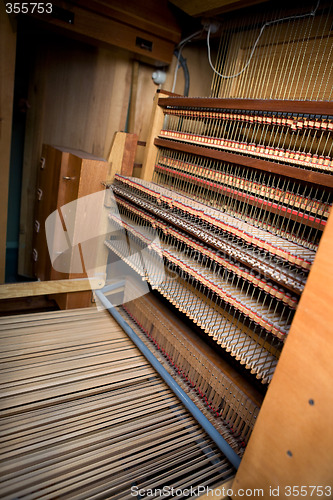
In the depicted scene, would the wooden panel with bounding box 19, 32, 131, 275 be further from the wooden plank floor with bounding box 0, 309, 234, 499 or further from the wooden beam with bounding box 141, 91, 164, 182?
the wooden plank floor with bounding box 0, 309, 234, 499

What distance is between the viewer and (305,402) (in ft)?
3.76

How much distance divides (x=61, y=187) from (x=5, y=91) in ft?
2.55

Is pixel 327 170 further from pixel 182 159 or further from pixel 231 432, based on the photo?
pixel 231 432

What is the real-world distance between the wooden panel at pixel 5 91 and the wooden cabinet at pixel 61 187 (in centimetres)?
34

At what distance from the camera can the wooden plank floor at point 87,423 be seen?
1.44 meters

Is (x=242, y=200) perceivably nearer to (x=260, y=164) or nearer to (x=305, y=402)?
(x=260, y=164)

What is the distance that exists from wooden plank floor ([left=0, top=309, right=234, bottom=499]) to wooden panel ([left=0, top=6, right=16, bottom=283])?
3.41ft

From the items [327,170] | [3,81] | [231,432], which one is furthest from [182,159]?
[231,432]

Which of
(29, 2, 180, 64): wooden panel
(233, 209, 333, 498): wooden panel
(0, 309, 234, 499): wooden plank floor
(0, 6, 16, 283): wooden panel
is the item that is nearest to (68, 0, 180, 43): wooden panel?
(29, 2, 180, 64): wooden panel

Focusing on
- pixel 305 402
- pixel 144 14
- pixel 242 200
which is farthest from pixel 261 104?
pixel 144 14

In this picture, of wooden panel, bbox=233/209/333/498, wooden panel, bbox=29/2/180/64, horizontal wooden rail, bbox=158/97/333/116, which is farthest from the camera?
wooden panel, bbox=29/2/180/64

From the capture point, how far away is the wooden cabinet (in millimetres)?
2545

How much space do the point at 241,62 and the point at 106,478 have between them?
273 centimetres

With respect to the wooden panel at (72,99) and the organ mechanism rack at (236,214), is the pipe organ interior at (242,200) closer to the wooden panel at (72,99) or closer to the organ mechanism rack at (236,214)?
the organ mechanism rack at (236,214)
